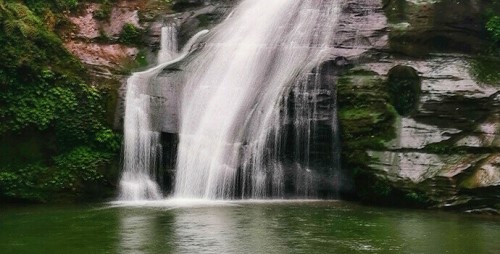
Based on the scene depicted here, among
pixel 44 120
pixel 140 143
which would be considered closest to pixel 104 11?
pixel 44 120

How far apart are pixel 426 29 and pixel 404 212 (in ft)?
18.6

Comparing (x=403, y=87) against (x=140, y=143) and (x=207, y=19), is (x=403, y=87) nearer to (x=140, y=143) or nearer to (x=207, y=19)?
(x=140, y=143)

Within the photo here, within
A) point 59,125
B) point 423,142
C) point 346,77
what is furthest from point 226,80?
point 423,142

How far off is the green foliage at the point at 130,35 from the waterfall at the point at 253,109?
7.81 feet

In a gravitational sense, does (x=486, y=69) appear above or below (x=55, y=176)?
above

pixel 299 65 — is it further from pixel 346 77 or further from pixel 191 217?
pixel 191 217

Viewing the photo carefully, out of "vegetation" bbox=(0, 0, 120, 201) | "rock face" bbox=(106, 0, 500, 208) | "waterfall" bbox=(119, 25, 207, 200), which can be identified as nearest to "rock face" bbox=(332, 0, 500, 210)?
"rock face" bbox=(106, 0, 500, 208)

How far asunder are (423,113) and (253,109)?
170 inches

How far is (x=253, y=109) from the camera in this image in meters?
16.4

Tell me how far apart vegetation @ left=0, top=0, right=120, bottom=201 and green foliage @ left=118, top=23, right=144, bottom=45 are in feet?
9.80

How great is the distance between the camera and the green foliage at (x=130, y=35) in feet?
65.5

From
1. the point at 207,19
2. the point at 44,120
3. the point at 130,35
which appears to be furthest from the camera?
the point at 207,19

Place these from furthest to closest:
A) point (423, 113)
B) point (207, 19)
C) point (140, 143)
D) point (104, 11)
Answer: point (207, 19)
point (104, 11)
point (140, 143)
point (423, 113)

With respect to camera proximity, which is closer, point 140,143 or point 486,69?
point 486,69
